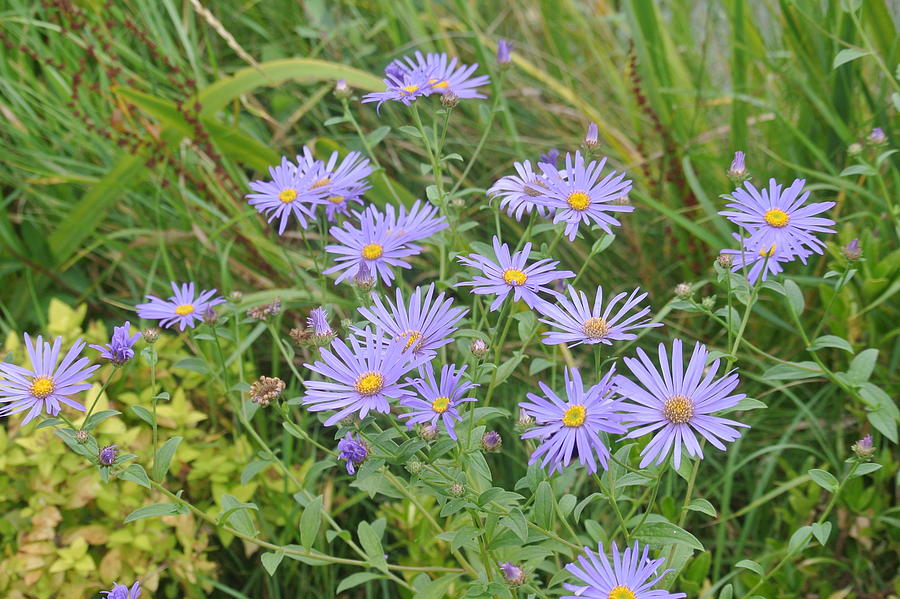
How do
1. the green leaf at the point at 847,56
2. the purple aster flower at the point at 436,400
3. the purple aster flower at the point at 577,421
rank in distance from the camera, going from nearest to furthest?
the purple aster flower at the point at 577,421
the purple aster flower at the point at 436,400
the green leaf at the point at 847,56

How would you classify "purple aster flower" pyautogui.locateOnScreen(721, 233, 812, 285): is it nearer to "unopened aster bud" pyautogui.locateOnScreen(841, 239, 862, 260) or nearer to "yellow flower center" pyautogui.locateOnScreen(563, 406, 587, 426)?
"unopened aster bud" pyautogui.locateOnScreen(841, 239, 862, 260)

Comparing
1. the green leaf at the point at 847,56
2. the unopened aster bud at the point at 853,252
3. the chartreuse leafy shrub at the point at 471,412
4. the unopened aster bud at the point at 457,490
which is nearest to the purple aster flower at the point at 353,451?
the chartreuse leafy shrub at the point at 471,412

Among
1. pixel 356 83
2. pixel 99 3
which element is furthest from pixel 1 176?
pixel 356 83

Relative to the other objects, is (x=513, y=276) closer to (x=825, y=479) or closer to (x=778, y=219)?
(x=778, y=219)

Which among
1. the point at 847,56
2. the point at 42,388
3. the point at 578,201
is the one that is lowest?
the point at 42,388

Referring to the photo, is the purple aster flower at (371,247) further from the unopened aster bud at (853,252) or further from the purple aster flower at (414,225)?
the unopened aster bud at (853,252)

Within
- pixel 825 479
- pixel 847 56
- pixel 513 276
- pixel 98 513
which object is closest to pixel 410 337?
pixel 513 276
